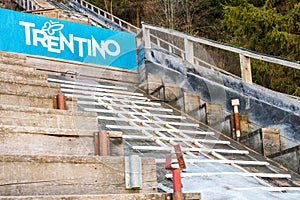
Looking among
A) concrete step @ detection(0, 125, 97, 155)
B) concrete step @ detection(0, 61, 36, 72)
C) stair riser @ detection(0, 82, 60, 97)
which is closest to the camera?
concrete step @ detection(0, 125, 97, 155)

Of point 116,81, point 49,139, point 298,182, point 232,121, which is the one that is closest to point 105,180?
point 49,139

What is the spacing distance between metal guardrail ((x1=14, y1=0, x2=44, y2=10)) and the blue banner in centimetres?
1591

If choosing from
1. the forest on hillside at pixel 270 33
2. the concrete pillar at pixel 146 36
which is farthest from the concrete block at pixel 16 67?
the forest on hillside at pixel 270 33

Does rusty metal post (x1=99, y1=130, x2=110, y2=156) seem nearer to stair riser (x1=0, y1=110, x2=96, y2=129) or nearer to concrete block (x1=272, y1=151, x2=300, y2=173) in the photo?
A: stair riser (x1=0, y1=110, x2=96, y2=129)

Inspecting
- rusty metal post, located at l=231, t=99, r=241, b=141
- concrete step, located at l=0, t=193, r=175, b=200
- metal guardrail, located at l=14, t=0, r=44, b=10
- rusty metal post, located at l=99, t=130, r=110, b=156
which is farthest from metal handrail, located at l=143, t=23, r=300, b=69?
metal guardrail, located at l=14, t=0, r=44, b=10

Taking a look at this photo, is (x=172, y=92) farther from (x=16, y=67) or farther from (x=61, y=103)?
(x=61, y=103)

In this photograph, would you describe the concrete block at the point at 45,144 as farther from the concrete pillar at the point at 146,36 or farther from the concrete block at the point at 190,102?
the concrete pillar at the point at 146,36

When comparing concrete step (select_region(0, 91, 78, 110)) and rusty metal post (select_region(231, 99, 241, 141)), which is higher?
concrete step (select_region(0, 91, 78, 110))

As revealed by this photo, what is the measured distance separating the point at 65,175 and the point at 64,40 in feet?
18.1

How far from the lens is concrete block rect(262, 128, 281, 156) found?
18.4 feet

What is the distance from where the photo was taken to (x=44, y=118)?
4016 mm

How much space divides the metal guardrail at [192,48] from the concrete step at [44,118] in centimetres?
259

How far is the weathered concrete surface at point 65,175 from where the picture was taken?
9.78 feet

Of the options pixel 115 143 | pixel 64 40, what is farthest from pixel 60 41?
pixel 115 143
